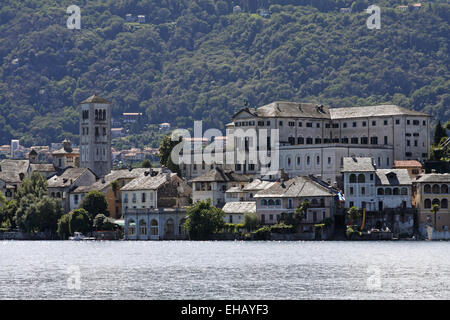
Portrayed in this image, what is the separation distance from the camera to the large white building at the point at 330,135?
544ft

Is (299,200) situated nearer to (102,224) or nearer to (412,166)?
(412,166)

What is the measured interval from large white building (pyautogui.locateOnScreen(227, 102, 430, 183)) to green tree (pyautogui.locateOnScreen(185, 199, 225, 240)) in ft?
74.6

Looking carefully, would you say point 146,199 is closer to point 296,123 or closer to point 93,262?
point 296,123

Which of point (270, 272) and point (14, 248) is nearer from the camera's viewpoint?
point (270, 272)

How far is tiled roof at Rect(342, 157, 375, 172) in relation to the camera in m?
145

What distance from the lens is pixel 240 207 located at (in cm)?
15062

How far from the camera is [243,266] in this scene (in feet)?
319

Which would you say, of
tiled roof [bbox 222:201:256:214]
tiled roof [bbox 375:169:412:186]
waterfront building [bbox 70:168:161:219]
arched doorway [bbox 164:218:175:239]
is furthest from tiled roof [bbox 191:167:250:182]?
tiled roof [bbox 375:169:412:186]

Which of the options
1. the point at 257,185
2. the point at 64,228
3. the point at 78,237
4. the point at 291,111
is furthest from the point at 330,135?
the point at 78,237

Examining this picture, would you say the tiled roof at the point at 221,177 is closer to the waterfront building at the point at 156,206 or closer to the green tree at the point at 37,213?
the waterfront building at the point at 156,206

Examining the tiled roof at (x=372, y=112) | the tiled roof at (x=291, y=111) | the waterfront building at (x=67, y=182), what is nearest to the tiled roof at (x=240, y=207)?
the tiled roof at (x=291, y=111)

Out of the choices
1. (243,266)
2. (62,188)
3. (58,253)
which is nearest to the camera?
(243,266)
